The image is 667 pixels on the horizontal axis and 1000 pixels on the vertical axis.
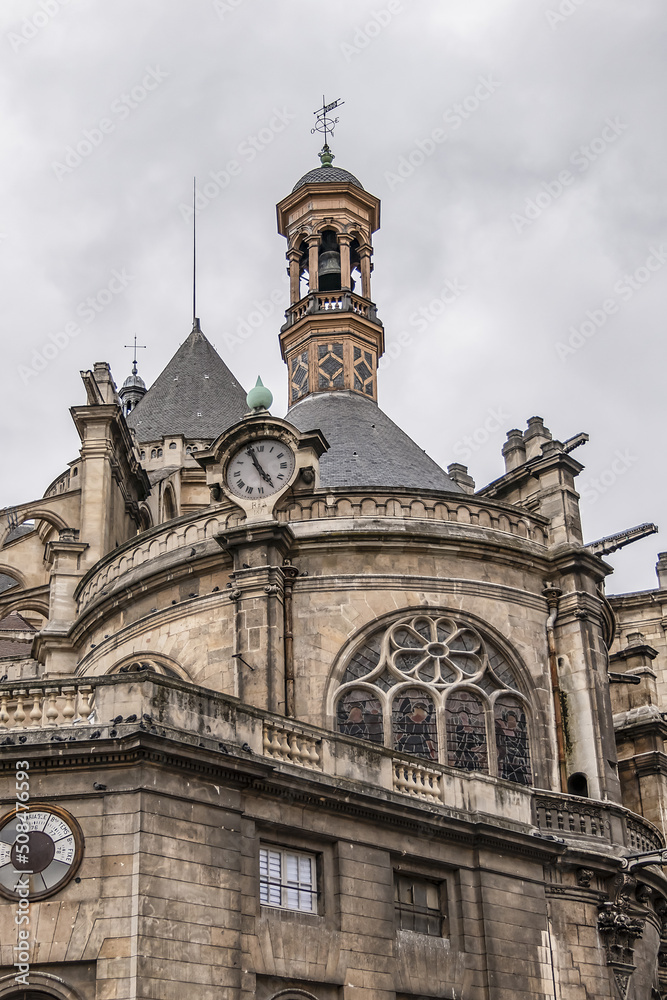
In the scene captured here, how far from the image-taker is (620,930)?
863 inches

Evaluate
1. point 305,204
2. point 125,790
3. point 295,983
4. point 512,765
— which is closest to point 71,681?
point 125,790

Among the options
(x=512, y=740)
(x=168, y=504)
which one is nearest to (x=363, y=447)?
(x=512, y=740)

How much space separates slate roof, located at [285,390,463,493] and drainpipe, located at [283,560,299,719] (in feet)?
8.72

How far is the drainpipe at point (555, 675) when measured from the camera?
2377 cm

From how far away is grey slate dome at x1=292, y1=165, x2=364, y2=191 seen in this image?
37500mm

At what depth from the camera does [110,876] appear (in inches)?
598

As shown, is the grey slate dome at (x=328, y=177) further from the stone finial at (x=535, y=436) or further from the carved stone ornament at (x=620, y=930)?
the carved stone ornament at (x=620, y=930)

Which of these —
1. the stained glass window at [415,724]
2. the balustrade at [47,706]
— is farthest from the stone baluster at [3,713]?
the stained glass window at [415,724]

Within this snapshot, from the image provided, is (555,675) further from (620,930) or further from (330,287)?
(330,287)

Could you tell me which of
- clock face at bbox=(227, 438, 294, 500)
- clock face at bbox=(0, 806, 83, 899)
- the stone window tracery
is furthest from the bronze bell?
→ clock face at bbox=(0, 806, 83, 899)

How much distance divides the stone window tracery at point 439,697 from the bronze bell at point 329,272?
15.0 meters

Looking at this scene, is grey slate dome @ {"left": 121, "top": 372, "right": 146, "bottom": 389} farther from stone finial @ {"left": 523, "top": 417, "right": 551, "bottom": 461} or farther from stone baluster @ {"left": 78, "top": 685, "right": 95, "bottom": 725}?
stone baluster @ {"left": 78, "top": 685, "right": 95, "bottom": 725}

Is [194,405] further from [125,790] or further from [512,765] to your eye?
[125,790]

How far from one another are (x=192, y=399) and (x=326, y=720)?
87.8 feet
